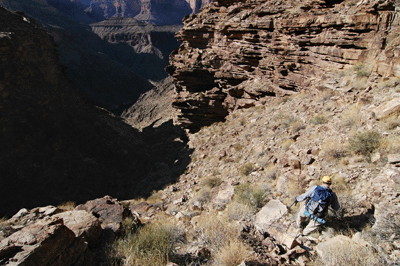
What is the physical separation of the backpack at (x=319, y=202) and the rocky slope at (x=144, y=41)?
88.1 m

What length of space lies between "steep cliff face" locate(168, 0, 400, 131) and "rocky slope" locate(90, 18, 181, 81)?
2841 inches

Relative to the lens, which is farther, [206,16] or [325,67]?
[206,16]

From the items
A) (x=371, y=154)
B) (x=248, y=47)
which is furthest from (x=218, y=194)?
(x=248, y=47)

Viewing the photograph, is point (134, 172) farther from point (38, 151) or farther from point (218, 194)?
point (218, 194)

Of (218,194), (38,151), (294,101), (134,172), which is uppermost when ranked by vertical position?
(294,101)

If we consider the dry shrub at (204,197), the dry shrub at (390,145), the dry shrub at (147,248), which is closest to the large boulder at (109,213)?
the dry shrub at (147,248)

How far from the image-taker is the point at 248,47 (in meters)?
14.7

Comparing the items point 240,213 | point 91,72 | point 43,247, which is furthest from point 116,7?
point 43,247

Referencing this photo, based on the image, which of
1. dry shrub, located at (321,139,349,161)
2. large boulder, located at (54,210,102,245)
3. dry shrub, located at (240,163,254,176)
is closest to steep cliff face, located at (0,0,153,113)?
dry shrub, located at (240,163,254,176)

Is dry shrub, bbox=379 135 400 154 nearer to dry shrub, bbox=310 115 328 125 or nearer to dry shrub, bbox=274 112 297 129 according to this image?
dry shrub, bbox=310 115 328 125

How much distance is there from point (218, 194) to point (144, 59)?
3910 inches

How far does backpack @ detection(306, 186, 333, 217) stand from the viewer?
3883 millimetres

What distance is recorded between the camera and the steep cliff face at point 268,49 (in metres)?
9.10

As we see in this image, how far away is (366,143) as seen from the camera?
17.4ft
